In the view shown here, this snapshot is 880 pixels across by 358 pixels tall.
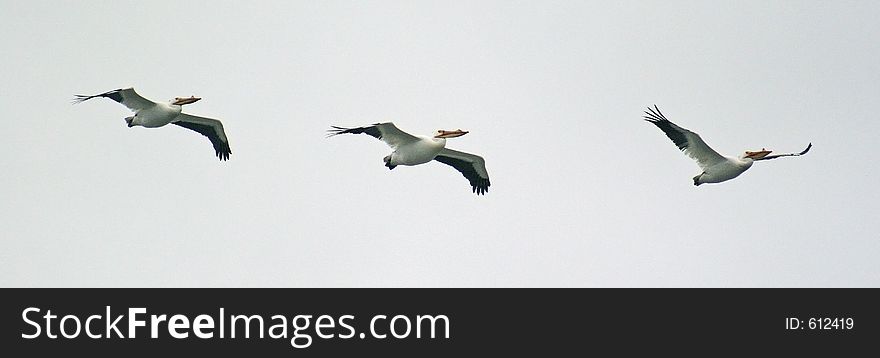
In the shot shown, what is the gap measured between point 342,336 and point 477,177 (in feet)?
28.0

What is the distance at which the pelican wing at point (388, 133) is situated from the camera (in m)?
36.8

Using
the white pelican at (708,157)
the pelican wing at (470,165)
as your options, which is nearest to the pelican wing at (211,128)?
the pelican wing at (470,165)

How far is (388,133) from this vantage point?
37.1 metres

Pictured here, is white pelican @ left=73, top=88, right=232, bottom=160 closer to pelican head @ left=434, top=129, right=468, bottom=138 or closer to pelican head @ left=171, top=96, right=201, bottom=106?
pelican head @ left=171, top=96, right=201, bottom=106

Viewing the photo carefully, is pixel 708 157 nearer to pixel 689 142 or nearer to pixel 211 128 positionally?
pixel 689 142

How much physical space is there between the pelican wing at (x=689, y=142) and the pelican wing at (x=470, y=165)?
165 inches

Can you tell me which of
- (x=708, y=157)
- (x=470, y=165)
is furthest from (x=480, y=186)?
(x=708, y=157)

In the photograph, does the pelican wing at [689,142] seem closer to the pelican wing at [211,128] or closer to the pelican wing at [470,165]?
the pelican wing at [470,165]

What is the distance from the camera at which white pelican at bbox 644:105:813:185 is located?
124ft

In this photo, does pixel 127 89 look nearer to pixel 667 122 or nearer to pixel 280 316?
pixel 280 316

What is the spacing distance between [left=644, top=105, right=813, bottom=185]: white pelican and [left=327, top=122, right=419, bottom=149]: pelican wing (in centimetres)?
528

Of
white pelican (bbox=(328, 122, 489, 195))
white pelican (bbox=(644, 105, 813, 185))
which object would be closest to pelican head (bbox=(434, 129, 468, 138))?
white pelican (bbox=(328, 122, 489, 195))

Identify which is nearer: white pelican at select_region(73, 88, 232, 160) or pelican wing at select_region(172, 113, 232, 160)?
white pelican at select_region(73, 88, 232, 160)

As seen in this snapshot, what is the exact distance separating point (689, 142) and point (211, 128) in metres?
11.5
